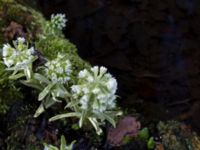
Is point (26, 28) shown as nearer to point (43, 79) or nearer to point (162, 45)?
point (43, 79)

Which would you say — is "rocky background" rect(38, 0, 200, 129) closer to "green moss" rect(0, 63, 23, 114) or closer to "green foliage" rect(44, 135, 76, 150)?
"green moss" rect(0, 63, 23, 114)

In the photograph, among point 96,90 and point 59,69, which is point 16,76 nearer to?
point 59,69

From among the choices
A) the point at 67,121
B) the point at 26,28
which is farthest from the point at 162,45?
the point at 67,121

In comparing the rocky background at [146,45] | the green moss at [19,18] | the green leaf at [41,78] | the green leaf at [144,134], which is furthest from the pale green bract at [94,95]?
the rocky background at [146,45]

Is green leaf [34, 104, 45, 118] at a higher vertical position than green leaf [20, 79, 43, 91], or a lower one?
lower

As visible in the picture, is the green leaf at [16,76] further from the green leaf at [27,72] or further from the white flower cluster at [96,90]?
the white flower cluster at [96,90]

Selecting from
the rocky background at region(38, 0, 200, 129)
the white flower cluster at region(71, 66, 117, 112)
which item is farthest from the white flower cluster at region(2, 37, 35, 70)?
the rocky background at region(38, 0, 200, 129)

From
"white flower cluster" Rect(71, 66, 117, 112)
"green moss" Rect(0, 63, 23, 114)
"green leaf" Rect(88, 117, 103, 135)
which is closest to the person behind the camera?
"white flower cluster" Rect(71, 66, 117, 112)
